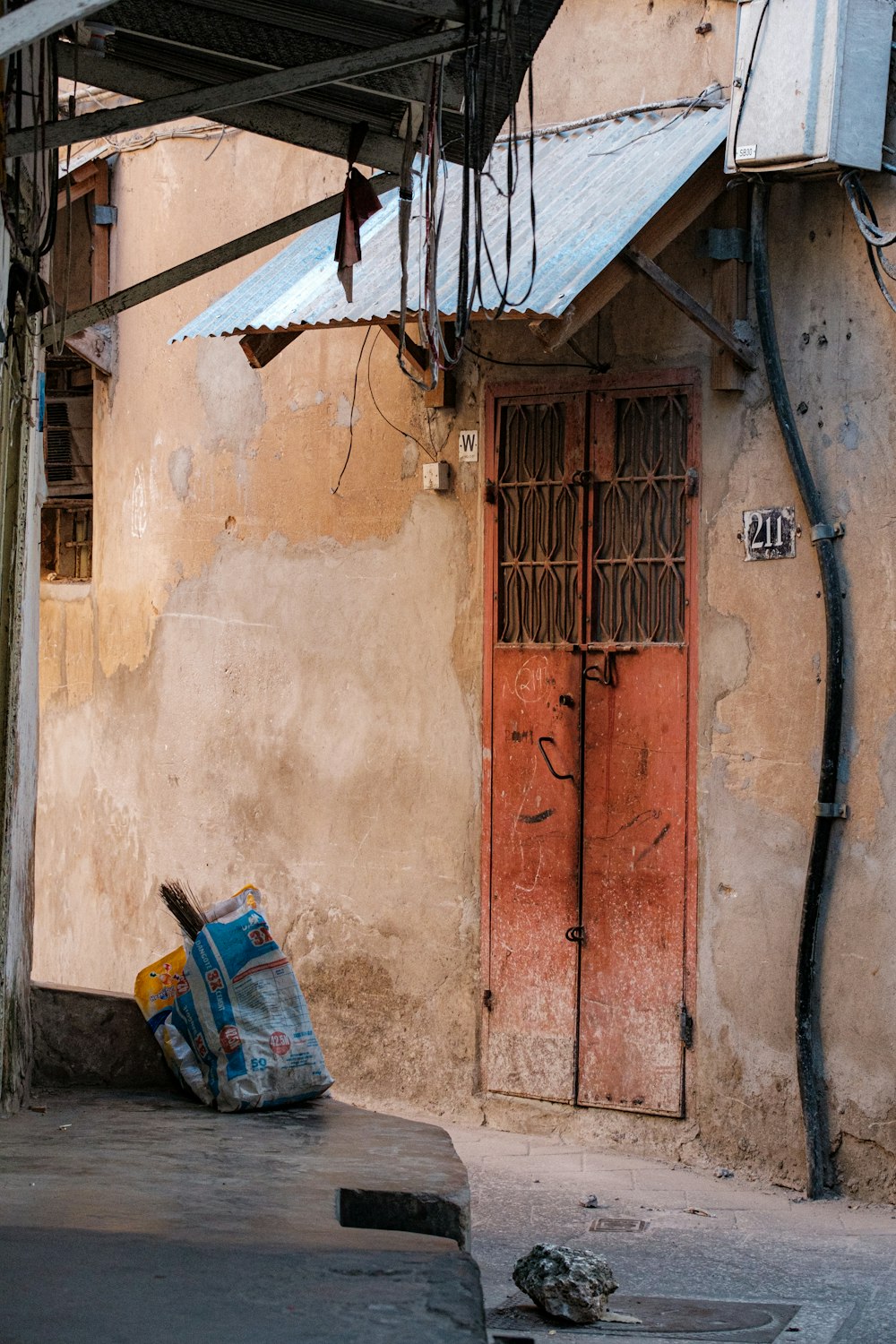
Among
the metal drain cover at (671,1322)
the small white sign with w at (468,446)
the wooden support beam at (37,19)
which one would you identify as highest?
the wooden support beam at (37,19)

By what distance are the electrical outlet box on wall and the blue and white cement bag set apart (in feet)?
9.73

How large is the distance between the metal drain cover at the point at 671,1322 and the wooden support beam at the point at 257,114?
12.4 feet

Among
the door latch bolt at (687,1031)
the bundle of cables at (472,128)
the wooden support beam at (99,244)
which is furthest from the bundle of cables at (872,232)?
the wooden support beam at (99,244)

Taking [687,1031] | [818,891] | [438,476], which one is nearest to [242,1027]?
[687,1031]

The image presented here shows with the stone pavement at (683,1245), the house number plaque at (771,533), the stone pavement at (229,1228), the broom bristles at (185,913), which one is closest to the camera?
the stone pavement at (229,1228)

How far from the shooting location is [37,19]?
10.9ft

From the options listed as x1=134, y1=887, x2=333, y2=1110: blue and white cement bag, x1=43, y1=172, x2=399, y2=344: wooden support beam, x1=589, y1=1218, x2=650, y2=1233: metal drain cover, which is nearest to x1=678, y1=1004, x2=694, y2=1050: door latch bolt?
x1=589, y1=1218, x2=650, y2=1233: metal drain cover

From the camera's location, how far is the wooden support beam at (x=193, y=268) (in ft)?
17.7

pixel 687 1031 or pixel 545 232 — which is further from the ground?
pixel 545 232

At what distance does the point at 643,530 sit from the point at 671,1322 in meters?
3.43

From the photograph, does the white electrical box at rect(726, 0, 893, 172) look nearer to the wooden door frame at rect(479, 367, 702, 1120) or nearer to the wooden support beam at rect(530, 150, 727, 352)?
the wooden support beam at rect(530, 150, 727, 352)

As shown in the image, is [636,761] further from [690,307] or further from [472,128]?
[472,128]

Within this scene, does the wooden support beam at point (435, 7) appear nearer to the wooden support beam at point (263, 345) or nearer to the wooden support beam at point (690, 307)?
the wooden support beam at point (690, 307)

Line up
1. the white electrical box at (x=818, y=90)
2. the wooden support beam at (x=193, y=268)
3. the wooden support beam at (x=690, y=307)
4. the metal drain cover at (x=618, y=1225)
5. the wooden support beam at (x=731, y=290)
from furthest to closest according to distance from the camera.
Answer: the wooden support beam at (x=731, y=290)
the wooden support beam at (x=690, y=307)
the white electrical box at (x=818, y=90)
the metal drain cover at (x=618, y=1225)
the wooden support beam at (x=193, y=268)
